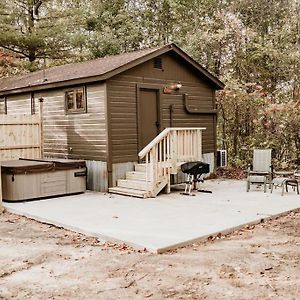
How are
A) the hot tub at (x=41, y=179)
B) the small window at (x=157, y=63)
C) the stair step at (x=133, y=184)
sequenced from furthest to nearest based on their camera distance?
the small window at (x=157, y=63)
the stair step at (x=133, y=184)
the hot tub at (x=41, y=179)

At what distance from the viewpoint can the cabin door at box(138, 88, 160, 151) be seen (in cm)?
1030

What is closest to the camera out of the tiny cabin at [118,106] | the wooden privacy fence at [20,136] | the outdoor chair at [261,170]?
the outdoor chair at [261,170]

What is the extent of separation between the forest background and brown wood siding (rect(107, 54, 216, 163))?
221 centimetres

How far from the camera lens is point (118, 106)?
Answer: 977 cm

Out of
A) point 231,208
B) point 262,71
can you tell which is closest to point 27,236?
point 231,208

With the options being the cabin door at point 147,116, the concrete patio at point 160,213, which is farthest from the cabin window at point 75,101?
the concrete patio at point 160,213

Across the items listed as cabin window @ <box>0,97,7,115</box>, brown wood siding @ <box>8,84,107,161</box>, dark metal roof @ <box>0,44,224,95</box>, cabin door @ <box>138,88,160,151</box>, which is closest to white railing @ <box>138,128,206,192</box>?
cabin door @ <box>138,88,160,151</box>

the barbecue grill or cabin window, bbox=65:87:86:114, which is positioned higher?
cabin window, bbox=65:87:86:114

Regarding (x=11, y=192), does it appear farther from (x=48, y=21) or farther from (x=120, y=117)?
(x=48, y=21)

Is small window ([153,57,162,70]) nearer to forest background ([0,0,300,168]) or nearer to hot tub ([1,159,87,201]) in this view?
hot tub ([1,159,87,201])

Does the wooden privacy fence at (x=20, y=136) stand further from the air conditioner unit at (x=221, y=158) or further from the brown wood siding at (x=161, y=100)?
the air conditioner unit at (x=221, y=158)

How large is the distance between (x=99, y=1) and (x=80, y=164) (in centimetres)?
1336

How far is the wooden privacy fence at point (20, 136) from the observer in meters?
10.2

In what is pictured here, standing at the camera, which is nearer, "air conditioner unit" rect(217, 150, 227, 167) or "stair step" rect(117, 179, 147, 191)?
"stair step" rect(117, 179, 147, 191)
